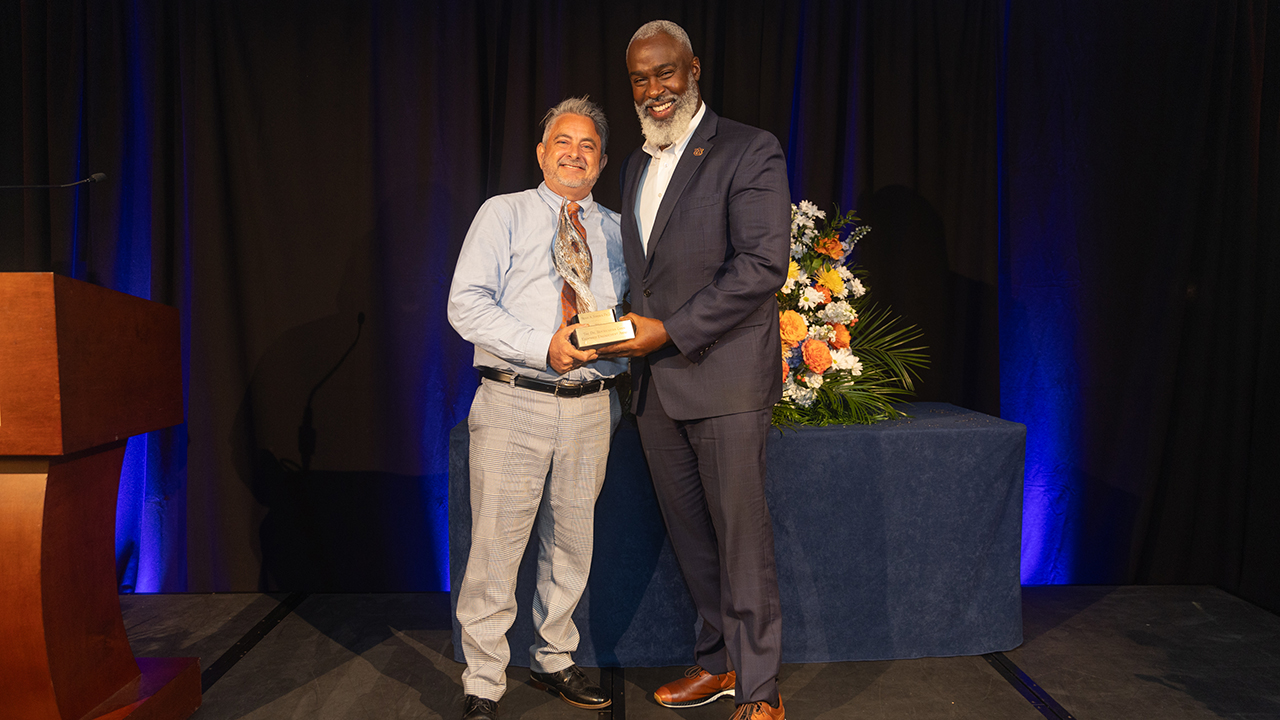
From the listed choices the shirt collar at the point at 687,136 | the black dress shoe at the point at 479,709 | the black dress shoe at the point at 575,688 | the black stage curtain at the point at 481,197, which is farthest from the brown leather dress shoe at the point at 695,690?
the shirt collar at the point at 687,136

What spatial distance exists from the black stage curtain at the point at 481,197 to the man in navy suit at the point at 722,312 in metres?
1.26

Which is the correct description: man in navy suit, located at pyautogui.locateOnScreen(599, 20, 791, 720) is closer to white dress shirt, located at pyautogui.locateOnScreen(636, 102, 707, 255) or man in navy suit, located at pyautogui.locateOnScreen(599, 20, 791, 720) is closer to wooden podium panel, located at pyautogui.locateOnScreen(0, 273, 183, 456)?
white dress shirt, located at pyautogui.locateOnScreen(636, 102, 707, 255)

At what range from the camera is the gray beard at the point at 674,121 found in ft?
6.97

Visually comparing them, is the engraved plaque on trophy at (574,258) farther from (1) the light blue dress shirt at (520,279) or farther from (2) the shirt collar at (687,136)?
(2) the shirt collar at (687,136)

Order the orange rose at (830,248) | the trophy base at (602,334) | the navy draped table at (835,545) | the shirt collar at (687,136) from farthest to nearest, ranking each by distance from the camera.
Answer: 1. the orange rose at (830,248)
2. the navy draped table at (835,545)
3. the shirt collar at (687,136)
4. the trophy base at (602,334)

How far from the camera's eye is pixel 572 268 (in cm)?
221

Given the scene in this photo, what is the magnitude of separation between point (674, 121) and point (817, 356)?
0.97 meters

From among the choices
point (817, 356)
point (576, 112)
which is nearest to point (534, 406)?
point (576, 112)

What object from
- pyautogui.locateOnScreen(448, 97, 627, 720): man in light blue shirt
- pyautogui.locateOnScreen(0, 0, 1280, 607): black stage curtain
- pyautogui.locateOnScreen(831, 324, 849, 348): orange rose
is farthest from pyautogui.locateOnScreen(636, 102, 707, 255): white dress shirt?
pyautogui.locateOnScreen(0, 0, 1280, 607): black stage curtain

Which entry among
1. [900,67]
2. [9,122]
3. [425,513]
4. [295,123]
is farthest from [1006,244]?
[9,122]

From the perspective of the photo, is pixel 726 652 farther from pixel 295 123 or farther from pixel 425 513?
pixel 295 123

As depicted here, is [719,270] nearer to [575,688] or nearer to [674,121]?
[674,121]

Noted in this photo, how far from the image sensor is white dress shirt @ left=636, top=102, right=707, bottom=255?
2.17 meters

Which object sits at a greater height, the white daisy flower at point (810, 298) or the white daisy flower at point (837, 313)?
the white daisy flower at point (810, 298)
